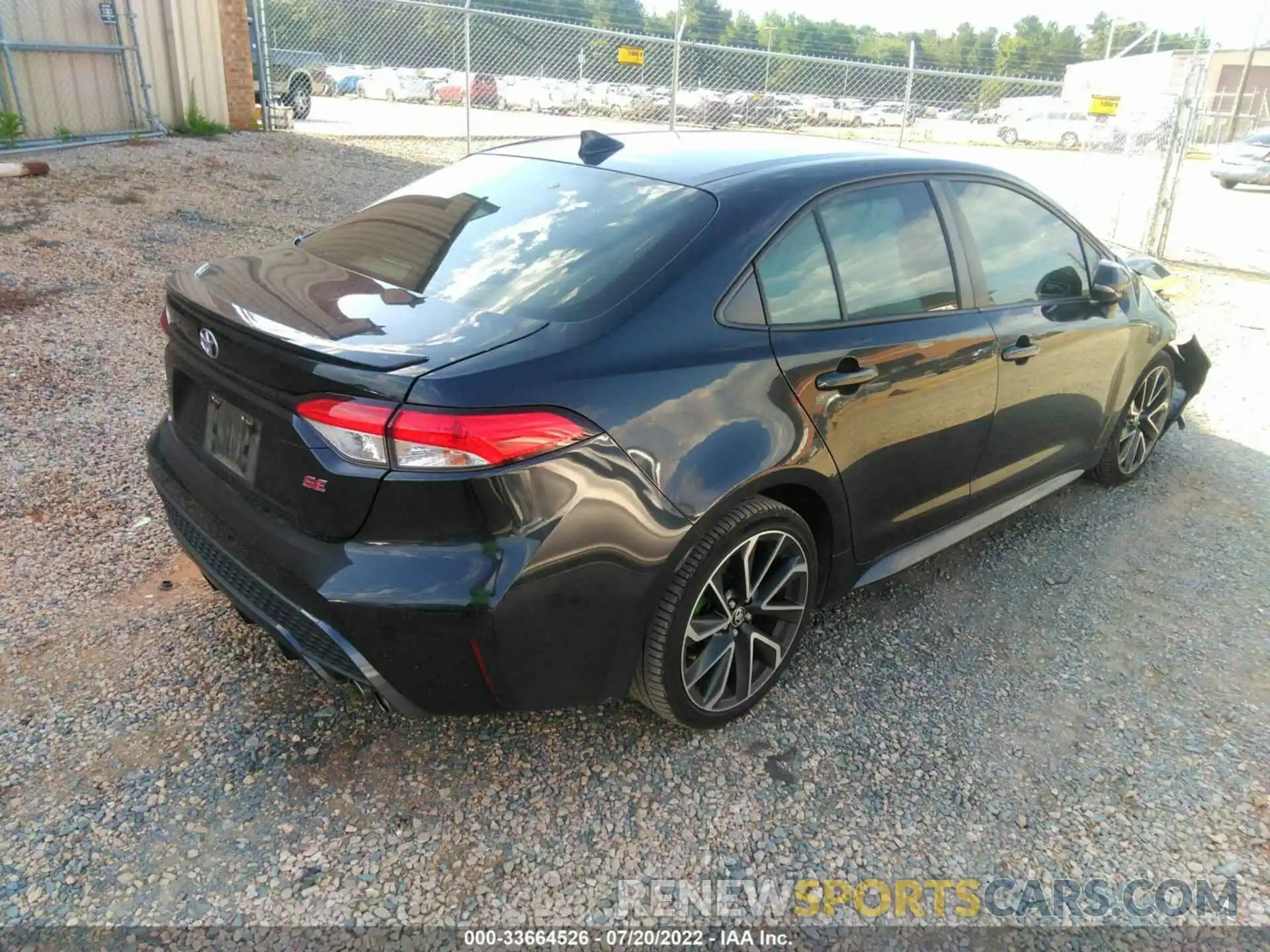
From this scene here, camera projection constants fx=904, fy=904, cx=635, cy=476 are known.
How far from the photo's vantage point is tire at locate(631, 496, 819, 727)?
2.46 metres

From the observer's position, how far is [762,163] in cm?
292

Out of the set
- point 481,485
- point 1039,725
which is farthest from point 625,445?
point 1039,725

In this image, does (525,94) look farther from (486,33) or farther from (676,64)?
(676,64)

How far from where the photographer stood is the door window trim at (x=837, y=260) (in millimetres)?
2643

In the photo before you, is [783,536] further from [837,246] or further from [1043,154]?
[1043,154]

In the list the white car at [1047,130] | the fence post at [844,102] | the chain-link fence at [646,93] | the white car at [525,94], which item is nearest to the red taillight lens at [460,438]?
the chain-link fence at [646,93]

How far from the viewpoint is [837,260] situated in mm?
2852

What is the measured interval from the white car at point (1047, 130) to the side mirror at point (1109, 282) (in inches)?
1011

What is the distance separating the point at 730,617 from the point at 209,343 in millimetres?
1646

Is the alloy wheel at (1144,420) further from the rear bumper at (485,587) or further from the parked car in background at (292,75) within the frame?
the parked car in background at (292,75)

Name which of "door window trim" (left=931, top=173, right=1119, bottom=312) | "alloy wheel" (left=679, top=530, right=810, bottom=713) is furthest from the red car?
"alloy wheel" (left=679, top=530, right=810, bottom=713)

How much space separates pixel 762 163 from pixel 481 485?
5.08 ft

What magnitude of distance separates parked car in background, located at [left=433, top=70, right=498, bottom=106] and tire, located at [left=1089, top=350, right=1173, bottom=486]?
12987 millimetres

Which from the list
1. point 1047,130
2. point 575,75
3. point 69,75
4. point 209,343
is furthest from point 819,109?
point 209,343
